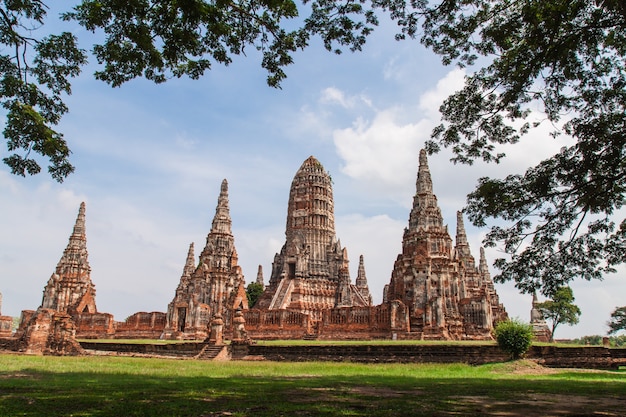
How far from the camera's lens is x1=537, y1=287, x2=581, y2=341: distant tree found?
67.4 metres

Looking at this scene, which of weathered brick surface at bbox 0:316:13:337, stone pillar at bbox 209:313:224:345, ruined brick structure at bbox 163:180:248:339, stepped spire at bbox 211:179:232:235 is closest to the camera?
stone pillar at bbox 209:313:224:345

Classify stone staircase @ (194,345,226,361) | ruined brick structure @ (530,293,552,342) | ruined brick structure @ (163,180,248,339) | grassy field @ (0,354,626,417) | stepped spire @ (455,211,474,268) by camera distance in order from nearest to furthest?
1. grassy field @ (0,354,626,417)
2. stone staircase @ (194,345,226,361)
3. ruined brick structure @ (163,180,248,339)
4. ruined brick structure @ (530,293,552,342)
5. stepped spire @ (455,211,474,268)

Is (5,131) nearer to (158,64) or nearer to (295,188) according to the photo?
(158,64)

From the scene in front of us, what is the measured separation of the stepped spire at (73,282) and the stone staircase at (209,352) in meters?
30.5

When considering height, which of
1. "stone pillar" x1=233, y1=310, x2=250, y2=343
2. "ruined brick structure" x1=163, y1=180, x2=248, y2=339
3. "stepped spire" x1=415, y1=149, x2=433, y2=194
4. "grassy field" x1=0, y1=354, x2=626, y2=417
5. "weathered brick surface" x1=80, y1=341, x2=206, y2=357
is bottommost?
"weathered brick surface" x1=80, y1=341, x2=206, y2=357

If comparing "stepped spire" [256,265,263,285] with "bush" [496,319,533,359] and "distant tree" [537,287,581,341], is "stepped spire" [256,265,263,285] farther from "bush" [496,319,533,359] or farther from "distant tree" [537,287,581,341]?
"bush" [496,319,533,359]

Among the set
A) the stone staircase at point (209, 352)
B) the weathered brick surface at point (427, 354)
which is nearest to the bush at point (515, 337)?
the weathered brick surface at point (427, 354)

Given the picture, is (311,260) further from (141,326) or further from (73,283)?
(73,283)

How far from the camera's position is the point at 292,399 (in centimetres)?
929

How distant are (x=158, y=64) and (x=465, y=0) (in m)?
6.68

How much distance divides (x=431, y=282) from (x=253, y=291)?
37983mm

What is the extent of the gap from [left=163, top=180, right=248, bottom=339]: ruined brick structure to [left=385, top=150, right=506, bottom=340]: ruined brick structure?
55.9ft

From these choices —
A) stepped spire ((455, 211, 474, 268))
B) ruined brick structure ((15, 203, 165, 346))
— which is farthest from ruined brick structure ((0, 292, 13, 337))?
stepped spire ((455, 211, 474, 268))

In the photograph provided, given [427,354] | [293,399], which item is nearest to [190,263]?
[427,354]
